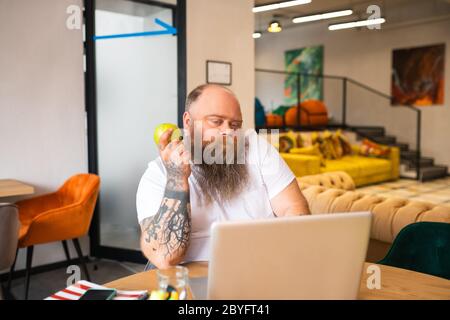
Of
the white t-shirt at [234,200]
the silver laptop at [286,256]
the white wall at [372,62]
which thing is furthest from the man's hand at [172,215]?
the white wall at [372,62]

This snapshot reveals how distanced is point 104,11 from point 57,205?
1.85m

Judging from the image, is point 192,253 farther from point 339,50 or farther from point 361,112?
point 339,50

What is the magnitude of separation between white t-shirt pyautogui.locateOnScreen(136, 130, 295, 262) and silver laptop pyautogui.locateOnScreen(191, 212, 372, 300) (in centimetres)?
67

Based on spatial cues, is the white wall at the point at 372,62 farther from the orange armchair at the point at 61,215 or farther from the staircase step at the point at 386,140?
the orange armchair at the point at 61,215

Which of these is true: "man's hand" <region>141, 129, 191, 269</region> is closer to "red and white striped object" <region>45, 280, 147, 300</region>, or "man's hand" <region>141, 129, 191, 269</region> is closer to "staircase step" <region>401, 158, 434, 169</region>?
"red and white striped object" <region>45, 280, 147, 300</region>

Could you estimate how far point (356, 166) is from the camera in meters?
8.55

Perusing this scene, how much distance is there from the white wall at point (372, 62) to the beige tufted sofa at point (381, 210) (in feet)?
26.5

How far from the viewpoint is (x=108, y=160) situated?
4.34 m

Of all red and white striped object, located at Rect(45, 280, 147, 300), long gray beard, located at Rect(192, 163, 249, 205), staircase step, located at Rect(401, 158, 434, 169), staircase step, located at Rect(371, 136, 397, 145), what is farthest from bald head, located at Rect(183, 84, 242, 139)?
staircase step, located at Rect(371, 136, 397, 145)

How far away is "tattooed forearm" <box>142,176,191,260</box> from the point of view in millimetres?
1395

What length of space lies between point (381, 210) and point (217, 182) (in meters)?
1.62

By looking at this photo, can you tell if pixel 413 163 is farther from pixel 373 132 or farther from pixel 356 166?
pixel 356 166

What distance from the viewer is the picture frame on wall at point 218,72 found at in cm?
473

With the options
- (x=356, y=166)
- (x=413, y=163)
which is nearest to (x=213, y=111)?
(x=356, y=166)
